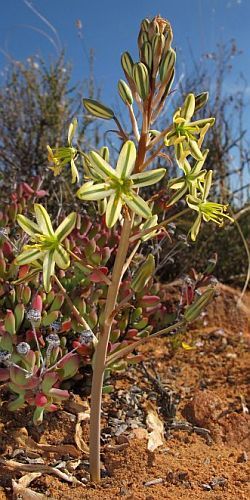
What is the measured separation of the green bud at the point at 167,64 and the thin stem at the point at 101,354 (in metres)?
0.32

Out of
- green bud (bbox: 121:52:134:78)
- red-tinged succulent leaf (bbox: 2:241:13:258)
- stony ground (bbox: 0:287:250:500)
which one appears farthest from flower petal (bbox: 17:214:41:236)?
red-tinged succulent leaf (bbox: 2:241:13:258)

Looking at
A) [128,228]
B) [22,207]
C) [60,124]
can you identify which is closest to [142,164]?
[128,228]

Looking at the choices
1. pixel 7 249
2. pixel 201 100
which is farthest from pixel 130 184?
pixel 7 249

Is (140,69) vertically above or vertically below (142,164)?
above

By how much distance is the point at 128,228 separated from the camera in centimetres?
124

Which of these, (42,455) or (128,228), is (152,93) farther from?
(42,455)

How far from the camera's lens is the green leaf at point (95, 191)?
108 cm

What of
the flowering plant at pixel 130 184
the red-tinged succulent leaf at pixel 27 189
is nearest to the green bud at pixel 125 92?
the flowering plant at pixel 130 184

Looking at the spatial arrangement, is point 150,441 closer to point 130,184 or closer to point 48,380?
point 48,380

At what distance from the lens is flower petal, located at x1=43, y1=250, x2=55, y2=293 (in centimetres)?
116

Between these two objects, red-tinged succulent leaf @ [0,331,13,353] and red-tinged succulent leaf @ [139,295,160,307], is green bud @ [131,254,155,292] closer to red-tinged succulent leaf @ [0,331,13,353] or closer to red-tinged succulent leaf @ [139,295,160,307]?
red-tinged succulent leaf @ [0,331,13,353]

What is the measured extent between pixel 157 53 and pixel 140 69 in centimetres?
7

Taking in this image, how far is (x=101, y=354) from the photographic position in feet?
4.41

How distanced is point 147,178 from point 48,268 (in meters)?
0.27
